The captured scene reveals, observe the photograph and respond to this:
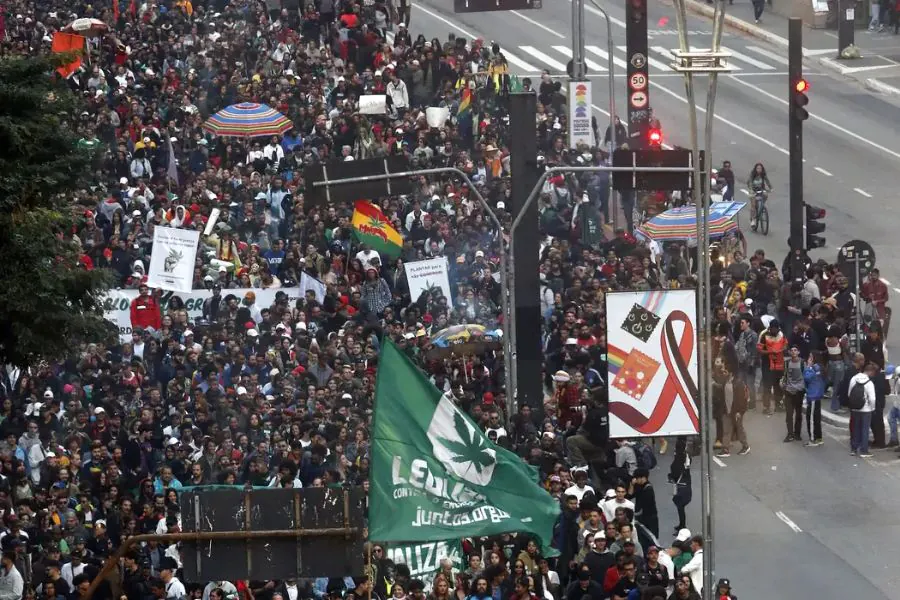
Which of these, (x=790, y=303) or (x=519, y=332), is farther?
(x=790, y=303)

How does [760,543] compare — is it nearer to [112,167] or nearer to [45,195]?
[45,195]

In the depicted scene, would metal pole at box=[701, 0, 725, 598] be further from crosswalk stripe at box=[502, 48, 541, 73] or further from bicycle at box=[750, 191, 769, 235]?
crosswalk stripe at box=[502, 48, 541, 73]

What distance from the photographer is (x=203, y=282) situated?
35.8 meters

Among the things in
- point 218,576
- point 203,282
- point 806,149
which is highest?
point 218,576

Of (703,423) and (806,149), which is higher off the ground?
(703,423)

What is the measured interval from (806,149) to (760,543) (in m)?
24.6

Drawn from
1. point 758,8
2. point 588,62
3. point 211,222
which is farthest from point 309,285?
point 758,8

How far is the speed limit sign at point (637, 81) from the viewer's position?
138 feet

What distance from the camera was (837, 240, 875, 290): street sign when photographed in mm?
34406

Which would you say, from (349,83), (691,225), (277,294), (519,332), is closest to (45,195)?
(519,332)

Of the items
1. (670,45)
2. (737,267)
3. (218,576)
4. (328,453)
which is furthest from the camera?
(670,45)

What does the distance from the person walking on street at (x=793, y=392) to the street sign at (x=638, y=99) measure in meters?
10.8

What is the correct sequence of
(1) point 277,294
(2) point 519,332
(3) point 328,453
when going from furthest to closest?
(1) point 277,294
(2) point 519,332
(3) point 328,453

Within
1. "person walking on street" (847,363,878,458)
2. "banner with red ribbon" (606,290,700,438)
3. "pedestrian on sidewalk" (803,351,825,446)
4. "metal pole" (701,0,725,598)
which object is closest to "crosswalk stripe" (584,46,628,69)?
"pedestrian on sidewalk" (803,351,825,446)
